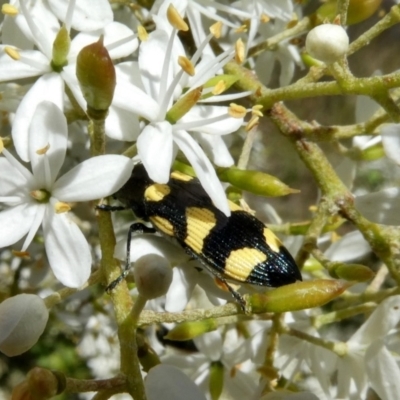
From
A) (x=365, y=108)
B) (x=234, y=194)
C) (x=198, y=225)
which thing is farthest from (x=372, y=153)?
(x=198, y=225)

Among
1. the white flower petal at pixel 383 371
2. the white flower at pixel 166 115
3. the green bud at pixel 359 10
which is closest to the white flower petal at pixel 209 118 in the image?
the white flower at pixel 166 115

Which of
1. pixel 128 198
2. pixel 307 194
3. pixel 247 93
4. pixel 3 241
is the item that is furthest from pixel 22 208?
pixel 307 194

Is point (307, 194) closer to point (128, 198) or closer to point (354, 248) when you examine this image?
point (354, 248)

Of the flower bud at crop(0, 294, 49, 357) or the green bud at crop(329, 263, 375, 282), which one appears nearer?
the flower bud at crop(0, 294, 49, 357)

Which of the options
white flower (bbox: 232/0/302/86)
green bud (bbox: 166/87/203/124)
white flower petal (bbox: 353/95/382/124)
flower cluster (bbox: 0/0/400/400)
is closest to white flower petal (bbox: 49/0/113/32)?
flower cluster (bbox: 0/0/400/400)

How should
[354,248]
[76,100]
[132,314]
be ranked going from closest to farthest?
1. [132,314]
2. [76,100]
3. [354,248]

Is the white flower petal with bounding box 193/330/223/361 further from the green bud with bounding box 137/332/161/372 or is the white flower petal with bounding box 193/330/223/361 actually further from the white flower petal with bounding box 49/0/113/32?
the white flower petal with bounding box 49/0/113/32

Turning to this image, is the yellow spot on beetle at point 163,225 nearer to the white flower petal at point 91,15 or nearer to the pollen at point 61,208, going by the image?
the pollen at point 61,208
